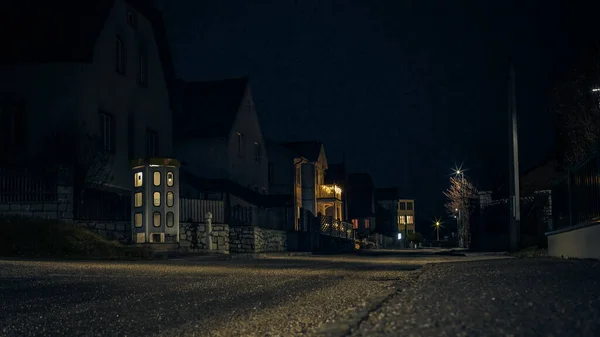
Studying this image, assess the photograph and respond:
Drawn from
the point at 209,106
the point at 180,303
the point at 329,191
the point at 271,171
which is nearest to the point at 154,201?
the point at 180,303

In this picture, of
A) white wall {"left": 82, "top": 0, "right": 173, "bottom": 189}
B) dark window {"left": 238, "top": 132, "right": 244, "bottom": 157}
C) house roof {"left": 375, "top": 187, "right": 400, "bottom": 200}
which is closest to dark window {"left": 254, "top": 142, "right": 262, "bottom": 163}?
dark window {"left": 238, "top": 132, "right": 244, "bottom": 157}

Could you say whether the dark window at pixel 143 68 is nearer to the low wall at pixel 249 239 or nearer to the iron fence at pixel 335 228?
the low wall at pixel 249 239

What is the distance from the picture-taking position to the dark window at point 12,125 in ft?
93.6

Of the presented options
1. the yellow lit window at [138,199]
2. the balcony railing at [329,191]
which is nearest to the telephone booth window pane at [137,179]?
the yellow lit window at [138,199]

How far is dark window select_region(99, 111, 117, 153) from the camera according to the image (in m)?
30.0

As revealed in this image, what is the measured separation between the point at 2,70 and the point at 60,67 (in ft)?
7.68

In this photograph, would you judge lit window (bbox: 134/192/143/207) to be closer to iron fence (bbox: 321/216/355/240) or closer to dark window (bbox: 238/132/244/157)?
dark window (bbox: 238/132/244/157)

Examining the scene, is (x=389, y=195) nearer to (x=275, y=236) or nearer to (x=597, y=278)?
(x=275, y=236)

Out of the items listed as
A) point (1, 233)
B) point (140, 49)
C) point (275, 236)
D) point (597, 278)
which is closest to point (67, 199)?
point (1, 233)

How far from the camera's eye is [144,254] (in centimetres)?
2055

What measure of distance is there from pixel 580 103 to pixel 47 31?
21387 millimetres

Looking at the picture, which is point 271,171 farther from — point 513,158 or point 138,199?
point 138,199

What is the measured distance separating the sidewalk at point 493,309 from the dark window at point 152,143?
27293 mm

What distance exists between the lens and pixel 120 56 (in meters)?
31.7
